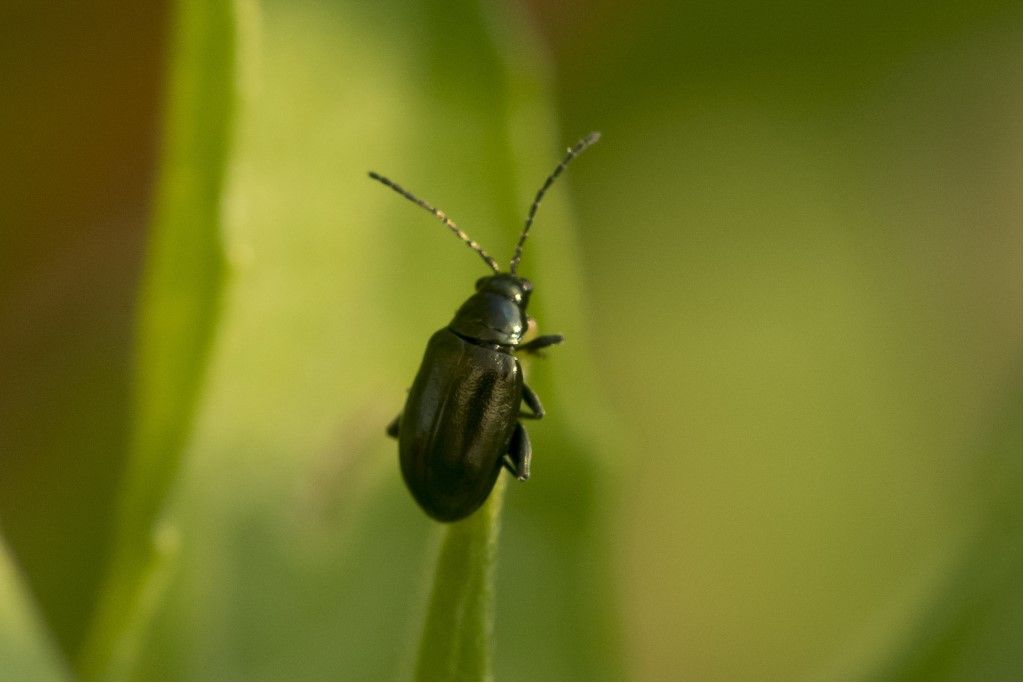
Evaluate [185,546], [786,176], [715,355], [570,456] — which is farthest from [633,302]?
[185,546]

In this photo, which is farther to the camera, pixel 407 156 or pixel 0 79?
pixel 0 79

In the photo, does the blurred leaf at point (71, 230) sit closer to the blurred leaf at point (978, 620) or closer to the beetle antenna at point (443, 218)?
the beetle antenna at point (443, 218)

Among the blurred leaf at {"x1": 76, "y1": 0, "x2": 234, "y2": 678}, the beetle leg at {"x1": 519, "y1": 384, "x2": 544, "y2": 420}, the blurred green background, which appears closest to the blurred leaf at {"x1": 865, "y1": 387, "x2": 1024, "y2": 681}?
the blurred green background

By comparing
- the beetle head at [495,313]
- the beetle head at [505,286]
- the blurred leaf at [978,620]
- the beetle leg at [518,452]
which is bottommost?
the blurred leaf at [978,620]

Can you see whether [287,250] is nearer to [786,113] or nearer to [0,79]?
[0,79]

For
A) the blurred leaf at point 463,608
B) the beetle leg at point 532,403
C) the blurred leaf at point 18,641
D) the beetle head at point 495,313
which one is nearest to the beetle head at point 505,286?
the beetle head at point 495,313

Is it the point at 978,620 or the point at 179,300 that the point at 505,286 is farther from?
the point at 978,620
